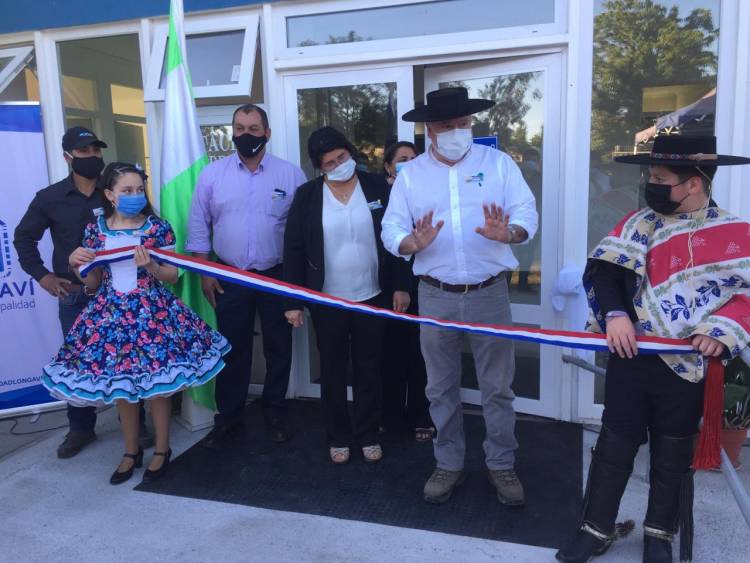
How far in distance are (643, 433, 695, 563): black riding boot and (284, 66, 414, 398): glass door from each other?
2.46 metres

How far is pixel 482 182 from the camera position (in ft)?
9.12

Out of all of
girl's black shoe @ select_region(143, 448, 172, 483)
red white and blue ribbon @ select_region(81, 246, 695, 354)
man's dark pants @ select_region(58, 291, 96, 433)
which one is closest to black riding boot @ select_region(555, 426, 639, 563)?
red white and blue ribbon @ select_region(81, 246, 695, 354)

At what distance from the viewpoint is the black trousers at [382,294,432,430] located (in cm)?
371

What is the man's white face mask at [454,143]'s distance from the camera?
9.03ft

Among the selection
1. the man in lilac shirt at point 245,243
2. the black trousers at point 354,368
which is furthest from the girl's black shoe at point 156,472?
the black trousers at point 354,368

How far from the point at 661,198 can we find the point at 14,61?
14.7ft

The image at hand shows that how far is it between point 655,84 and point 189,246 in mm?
2771

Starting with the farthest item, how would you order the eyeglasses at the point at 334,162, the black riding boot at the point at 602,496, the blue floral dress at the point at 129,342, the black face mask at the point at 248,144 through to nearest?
the black face mask at the point at 248,144
the eyeglasses at the point at 334,162
the blue floral dress at the point at 129,342
the black riding boot at the point at 602,496

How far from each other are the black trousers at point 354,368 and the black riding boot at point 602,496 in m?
1.29

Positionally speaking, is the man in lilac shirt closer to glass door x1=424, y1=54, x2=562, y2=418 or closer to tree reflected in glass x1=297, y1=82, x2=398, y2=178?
tree reflected in glass x1=297, y1=82, x2=398, y2=178

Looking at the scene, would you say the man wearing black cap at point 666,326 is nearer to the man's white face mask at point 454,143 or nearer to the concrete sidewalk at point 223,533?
the concrete sidewalk at point 223,533

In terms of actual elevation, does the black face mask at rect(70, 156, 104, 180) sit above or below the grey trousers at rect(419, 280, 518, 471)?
above

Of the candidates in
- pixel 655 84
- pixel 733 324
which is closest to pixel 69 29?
pixel 655 84

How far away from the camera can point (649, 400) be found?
2.34 meters
